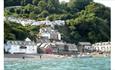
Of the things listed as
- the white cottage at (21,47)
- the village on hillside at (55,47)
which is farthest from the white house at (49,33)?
the white cottage at (21,47)

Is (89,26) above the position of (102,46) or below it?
above

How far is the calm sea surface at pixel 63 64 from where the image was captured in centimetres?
400

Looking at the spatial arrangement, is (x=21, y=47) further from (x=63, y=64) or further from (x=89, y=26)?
(x=89, y=26)

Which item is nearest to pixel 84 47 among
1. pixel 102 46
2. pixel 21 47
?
pixel 102 46

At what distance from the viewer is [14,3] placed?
4.02 metres

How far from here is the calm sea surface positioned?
4.00 metres

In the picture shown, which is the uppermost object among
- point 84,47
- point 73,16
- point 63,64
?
point 73,16

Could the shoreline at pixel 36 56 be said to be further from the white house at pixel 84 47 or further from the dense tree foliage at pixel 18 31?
the dense tree foliage at pixel 18 31

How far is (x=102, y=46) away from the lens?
13.4 feet

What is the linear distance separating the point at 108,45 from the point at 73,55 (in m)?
0.38

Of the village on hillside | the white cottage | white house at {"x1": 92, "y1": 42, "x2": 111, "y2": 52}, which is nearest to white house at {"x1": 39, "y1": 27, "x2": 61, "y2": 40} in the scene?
the village on hillside

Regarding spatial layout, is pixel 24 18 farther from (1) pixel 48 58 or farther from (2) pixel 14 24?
(1) pixel 48 58

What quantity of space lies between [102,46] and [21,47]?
85cm

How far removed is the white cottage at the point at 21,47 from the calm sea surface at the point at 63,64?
10 centimetres
